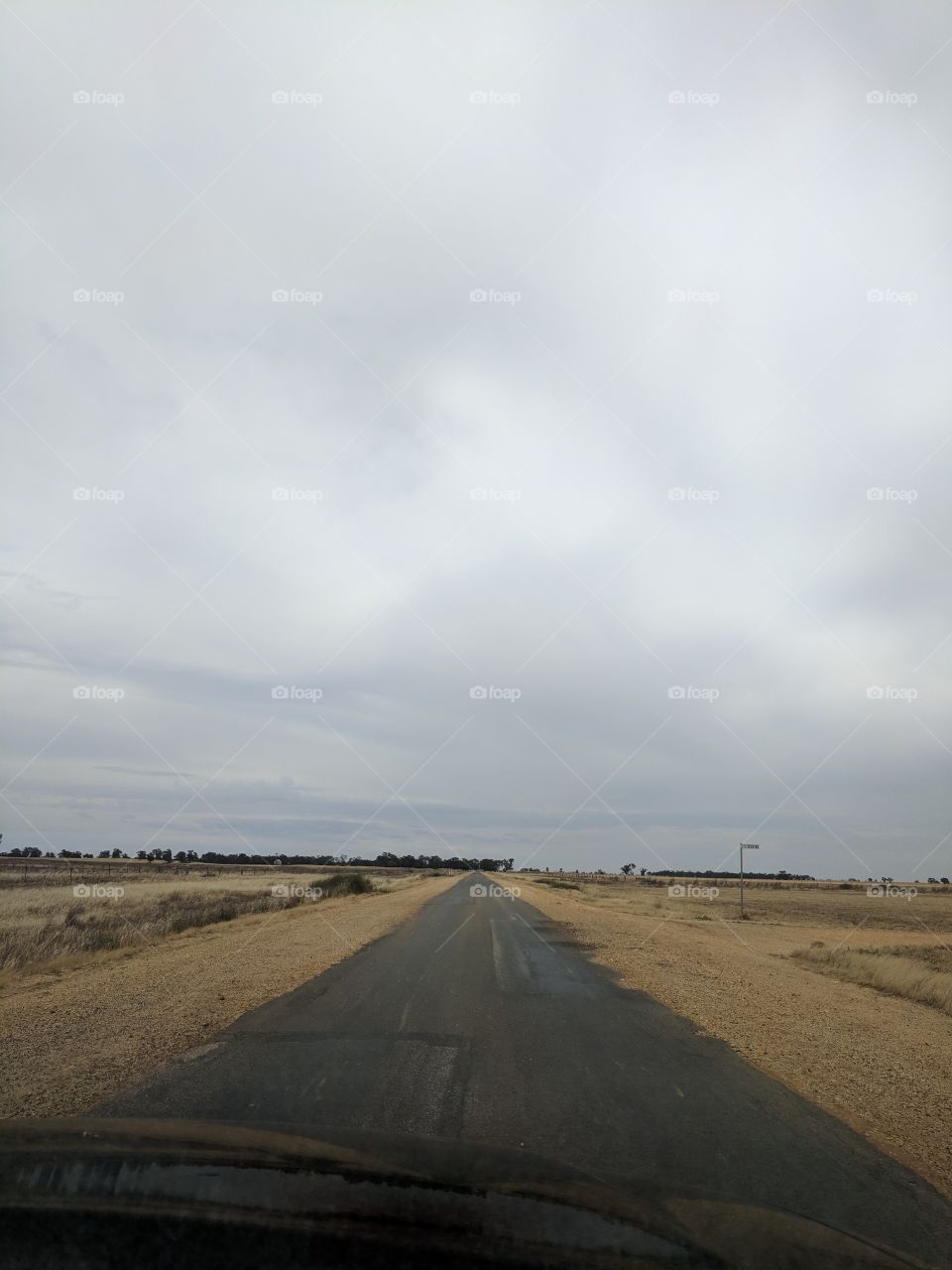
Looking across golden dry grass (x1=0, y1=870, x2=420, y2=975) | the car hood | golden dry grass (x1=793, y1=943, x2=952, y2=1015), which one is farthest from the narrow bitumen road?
golden dry grass (x1=0, y1=870, x2=420, y2=975)

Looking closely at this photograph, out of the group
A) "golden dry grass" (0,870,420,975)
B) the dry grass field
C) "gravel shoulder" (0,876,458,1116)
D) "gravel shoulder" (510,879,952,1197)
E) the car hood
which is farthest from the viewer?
"golden dry grass" (0,870,420,975)

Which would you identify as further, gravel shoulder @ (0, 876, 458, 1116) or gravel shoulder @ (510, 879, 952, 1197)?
gravel shoulder @ (0, 876, 458, 1116)

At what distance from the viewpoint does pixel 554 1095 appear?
6375 mm

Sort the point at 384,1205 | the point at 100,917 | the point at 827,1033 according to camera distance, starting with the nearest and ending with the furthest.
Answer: the point at 384,1205 < the point at 827,1033 < the point at 100,917

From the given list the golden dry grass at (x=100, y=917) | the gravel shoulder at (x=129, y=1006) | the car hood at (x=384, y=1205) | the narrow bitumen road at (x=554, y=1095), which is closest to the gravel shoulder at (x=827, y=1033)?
the narrow bitumen road at (x=554, y=1095)

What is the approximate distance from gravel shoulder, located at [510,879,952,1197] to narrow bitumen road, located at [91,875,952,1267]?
401 mm

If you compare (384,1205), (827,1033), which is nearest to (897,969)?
(827,1033)

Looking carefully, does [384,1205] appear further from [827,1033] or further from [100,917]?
[100,917]

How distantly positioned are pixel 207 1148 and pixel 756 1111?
16.4ft

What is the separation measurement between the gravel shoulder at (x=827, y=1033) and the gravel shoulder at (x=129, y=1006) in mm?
6089

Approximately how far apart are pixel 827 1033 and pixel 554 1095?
17.8ft

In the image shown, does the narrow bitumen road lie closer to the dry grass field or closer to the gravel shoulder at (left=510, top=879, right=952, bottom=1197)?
the gravel shoulder at (left=510, top=879, right=952, bottom=1197)

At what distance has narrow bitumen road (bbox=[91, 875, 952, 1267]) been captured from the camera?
468 cm

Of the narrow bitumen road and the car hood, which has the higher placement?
the car hood
